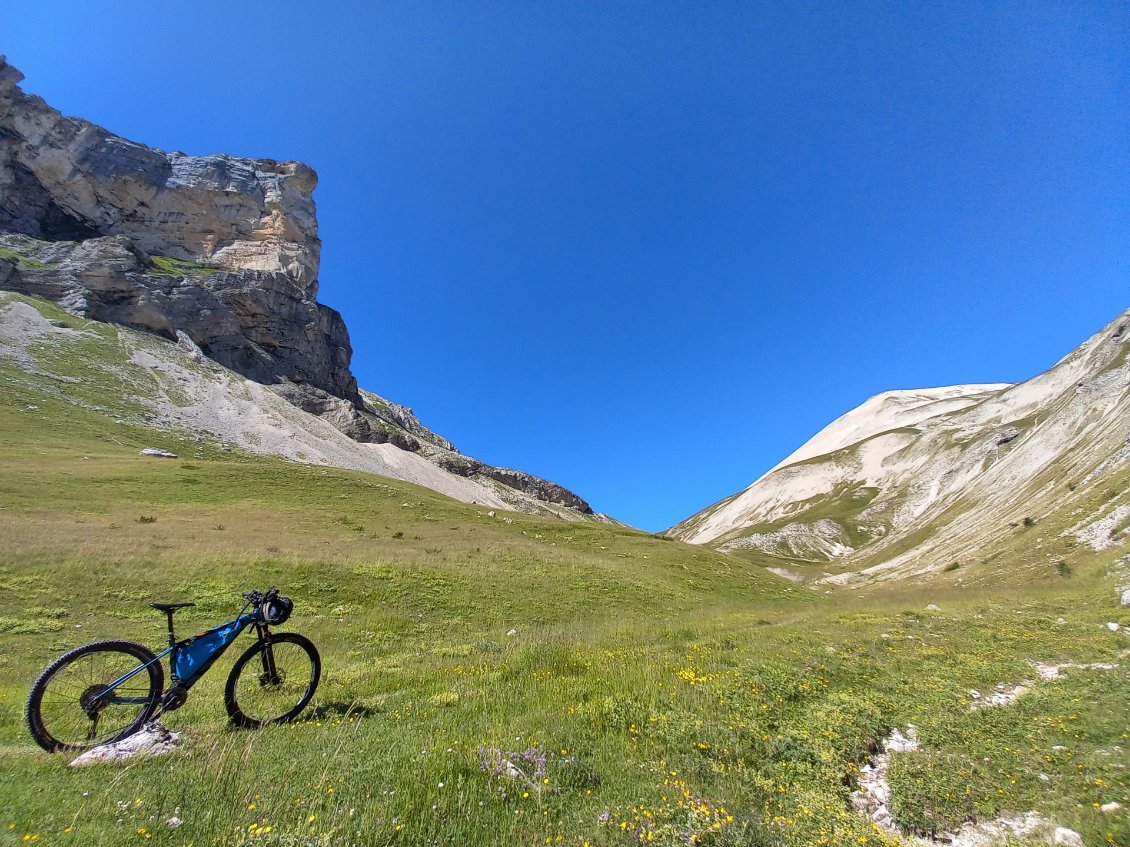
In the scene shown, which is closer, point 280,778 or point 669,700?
point 280,778

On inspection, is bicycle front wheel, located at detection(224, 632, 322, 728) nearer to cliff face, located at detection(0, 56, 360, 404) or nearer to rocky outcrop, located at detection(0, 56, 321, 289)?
cliff face, located at detection(0, 56, 360, 404)

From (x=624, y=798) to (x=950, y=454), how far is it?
18170 centimetres

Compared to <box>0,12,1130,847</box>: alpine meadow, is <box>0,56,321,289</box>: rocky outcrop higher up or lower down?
higher up

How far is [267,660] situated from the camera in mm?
9750

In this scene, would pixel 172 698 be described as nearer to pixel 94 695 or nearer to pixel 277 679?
pixel 94 695

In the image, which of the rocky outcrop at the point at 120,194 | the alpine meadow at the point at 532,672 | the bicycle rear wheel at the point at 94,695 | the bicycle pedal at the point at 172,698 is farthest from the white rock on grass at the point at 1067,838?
the rocky outcrop at the point at 120,194

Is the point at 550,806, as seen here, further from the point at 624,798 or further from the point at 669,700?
the point at 669,700

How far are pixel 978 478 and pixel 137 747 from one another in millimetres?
141472

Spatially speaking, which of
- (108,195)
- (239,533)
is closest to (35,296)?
(108,195)

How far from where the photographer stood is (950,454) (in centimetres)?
14788

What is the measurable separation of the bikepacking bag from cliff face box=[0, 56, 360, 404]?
147375mm

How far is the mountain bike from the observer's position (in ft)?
25.7

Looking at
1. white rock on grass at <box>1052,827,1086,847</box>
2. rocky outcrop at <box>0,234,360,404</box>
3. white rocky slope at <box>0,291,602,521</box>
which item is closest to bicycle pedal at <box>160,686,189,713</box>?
white rock on grass at <box>1052,827,1086,847</box>

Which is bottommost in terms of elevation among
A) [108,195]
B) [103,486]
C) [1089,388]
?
[103,486]
